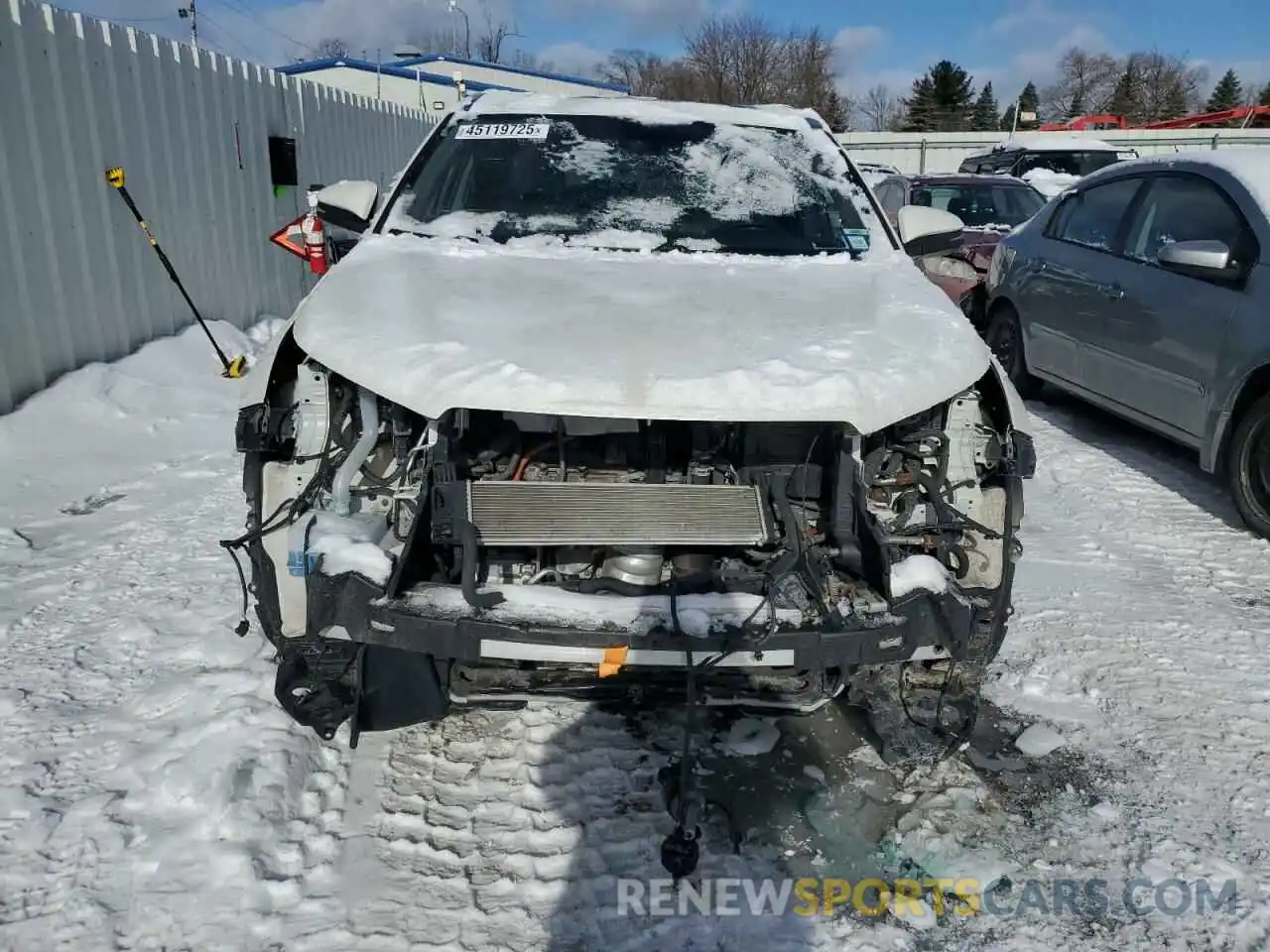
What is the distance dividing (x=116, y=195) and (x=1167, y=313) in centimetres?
652

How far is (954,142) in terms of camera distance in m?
28.3

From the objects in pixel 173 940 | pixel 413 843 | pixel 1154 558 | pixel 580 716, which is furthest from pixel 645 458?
pixel 1154 558

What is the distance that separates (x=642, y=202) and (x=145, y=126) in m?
4.90

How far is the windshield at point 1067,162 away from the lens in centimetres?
1583

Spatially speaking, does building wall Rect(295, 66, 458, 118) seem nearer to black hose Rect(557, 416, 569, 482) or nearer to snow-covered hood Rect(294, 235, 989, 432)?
snow-covered hood Rect(294, 235, 989, 432)

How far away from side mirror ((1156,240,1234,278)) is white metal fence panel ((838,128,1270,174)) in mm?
21971

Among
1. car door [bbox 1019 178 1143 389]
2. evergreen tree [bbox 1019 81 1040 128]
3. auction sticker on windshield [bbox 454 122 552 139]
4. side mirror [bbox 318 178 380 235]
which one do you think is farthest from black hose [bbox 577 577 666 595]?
evergreen tree [bbox 1019 81 1040 128]

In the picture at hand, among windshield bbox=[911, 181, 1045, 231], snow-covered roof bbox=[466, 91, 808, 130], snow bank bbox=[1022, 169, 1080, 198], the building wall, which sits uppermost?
the building wall

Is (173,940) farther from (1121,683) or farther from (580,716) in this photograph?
(1121,683)

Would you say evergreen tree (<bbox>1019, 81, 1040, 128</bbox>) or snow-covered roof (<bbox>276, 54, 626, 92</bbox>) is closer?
snow-covered roof (<bbox>276, 54, 626, 92</bbox>)

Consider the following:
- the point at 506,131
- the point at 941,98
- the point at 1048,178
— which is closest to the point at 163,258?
the point at 506,131

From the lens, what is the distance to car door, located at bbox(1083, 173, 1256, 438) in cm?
490

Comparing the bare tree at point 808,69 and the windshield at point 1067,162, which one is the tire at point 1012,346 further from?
the bare tree at point 808,69

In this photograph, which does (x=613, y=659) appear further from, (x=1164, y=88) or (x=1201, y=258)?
(x=1164, y=88)
